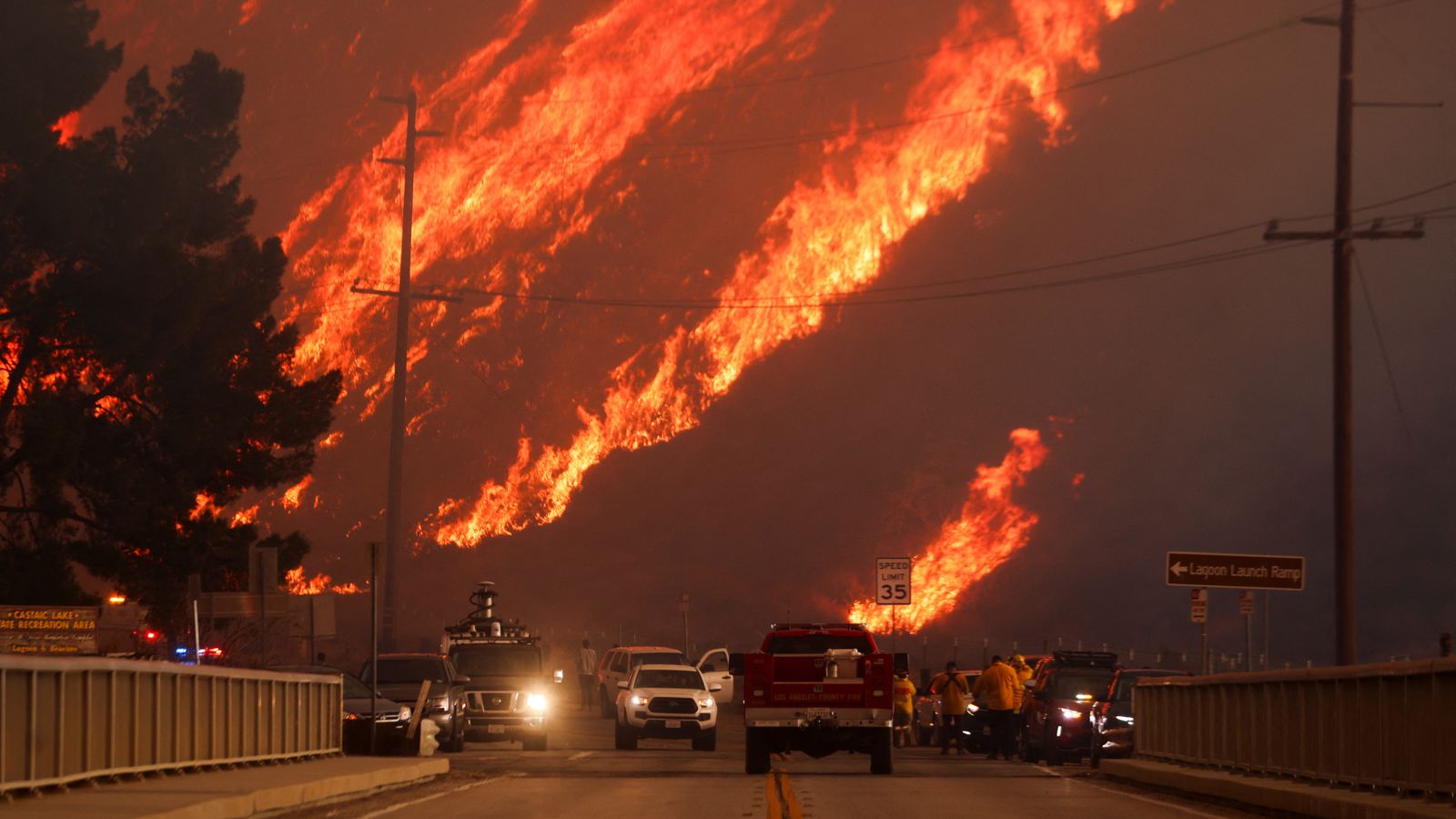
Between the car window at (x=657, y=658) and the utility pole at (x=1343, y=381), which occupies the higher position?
the utility pole at (x=1343, y=381)

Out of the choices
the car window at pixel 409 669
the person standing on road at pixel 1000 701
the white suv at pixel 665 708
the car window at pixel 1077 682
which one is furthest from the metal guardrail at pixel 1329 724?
the car window at pixel 409 669

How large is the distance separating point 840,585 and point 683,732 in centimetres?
5137

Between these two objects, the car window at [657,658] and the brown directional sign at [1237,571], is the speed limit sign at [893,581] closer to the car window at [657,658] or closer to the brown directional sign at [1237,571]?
the car window at [657,658]

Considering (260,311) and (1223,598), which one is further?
(1223,598)

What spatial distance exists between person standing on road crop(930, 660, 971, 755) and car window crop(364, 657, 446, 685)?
1004 cm

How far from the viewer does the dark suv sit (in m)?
33.8

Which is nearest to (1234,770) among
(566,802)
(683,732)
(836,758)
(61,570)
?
(566,802)

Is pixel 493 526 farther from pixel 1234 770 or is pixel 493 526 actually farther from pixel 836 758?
pixel 1234 770

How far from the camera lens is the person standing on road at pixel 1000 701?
36312mm

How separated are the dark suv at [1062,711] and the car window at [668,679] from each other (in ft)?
23.7

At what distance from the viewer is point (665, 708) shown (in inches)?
1511

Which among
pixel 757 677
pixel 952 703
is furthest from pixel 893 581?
pixel 757 677

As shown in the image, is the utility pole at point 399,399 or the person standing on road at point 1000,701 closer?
the person standing on road at point 1000,701

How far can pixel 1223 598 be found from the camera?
264 ft
